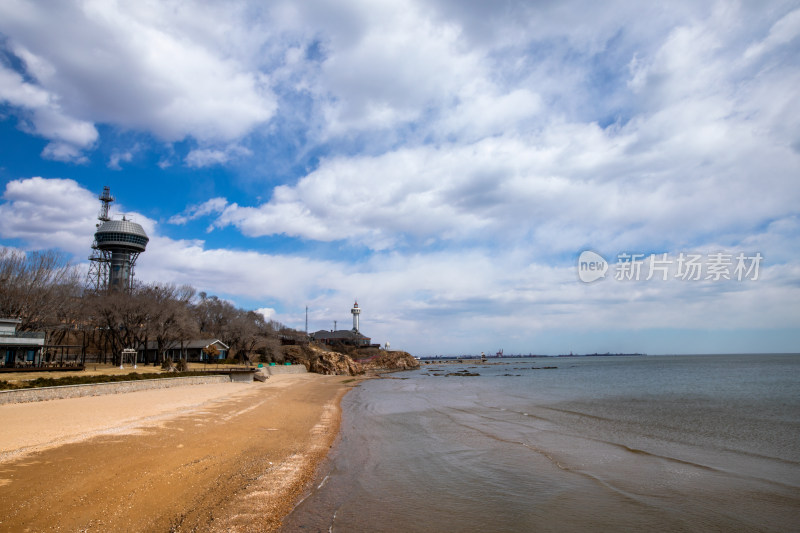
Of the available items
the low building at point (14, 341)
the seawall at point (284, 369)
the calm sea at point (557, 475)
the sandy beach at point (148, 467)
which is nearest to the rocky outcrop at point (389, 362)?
the seawall at point (284, 369)

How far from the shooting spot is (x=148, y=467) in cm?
961

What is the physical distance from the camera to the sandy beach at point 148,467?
23.1 feet

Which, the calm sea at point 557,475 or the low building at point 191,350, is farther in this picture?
the low building at point 191,350

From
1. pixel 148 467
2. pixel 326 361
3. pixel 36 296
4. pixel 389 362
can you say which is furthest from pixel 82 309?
pixel 389 362

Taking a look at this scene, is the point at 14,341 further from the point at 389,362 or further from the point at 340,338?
the point at 340,338

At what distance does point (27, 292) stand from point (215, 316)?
34986 mm

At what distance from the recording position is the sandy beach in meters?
7.04

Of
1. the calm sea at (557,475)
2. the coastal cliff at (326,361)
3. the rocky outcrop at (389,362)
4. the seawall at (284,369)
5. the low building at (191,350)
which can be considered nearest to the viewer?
the calm sea at (557,475)

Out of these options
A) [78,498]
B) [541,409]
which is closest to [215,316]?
[541,409]

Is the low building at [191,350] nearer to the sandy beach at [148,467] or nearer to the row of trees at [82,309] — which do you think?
the row of trees at [82,309]

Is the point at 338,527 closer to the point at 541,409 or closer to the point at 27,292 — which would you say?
the point at 541,409

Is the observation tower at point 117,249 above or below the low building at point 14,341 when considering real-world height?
above

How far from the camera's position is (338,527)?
7.49 m

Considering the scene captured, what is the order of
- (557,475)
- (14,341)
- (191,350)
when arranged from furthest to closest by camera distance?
(191,350) → (14,341) → (557,475)
